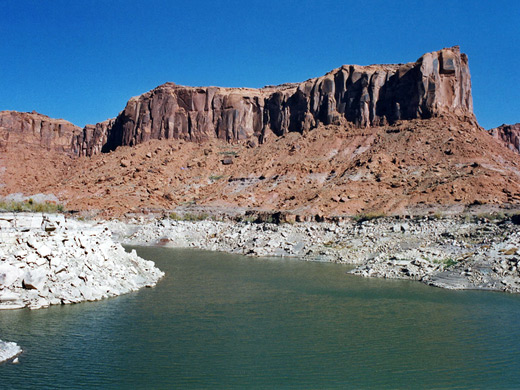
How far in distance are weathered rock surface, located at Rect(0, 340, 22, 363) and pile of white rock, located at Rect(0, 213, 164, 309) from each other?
4.81 metres

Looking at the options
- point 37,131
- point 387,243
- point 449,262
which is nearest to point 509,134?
point 387,243

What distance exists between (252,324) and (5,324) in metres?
9.29

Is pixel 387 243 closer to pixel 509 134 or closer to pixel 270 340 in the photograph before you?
pixel 270 340

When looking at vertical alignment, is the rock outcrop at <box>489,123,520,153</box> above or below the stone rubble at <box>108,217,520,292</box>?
above

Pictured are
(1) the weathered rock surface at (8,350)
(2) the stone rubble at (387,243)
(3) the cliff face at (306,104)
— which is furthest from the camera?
(3) the cliff face at (306,104)

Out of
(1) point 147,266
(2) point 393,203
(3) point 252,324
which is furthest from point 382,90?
(3) point 252,324

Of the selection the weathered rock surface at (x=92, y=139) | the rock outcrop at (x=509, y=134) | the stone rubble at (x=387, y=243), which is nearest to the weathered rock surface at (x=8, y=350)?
the stone rubble at (x=387, y=243)

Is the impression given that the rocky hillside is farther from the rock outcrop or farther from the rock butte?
the rock outcrop

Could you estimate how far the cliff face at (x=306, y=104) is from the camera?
73.2m

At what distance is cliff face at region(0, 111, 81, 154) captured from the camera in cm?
11956

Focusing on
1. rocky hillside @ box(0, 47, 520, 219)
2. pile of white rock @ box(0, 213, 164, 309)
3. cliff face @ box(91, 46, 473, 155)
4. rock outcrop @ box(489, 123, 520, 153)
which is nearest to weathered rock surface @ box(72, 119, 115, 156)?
cliff face @ box(91, 46, 473, 155)

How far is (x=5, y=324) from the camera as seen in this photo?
16969 mm

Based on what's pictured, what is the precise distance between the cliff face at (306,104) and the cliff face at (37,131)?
34.6 ft

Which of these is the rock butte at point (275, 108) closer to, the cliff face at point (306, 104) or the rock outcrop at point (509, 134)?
the cliff face at point (306, 104)
